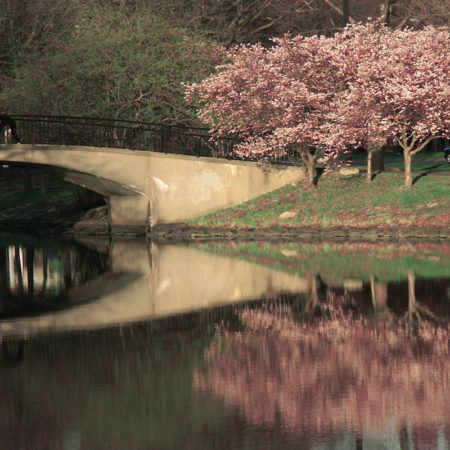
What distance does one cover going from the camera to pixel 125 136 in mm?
41719

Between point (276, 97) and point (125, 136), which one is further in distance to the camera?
point (125, 136)

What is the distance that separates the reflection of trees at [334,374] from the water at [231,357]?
0.08 ft

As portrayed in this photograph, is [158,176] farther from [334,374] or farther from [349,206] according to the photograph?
[334,374]

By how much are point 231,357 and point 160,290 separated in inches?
302

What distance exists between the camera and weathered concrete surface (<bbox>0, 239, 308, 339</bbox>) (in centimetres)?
1678

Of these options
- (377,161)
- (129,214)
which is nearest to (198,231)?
(129,214)

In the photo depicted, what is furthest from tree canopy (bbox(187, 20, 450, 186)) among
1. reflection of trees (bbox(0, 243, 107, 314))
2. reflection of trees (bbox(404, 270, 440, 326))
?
reflection of trees (bbox(404, 270, 440, 326))

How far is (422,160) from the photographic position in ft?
167

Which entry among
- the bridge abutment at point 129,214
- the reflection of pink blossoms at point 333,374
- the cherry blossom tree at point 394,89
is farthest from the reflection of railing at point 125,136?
the reflection of pink blossoms at point 333,374

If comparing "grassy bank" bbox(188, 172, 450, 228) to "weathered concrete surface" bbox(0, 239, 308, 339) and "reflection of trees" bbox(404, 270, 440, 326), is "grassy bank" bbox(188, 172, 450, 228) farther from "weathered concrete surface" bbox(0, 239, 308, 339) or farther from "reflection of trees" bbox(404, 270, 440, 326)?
"reflection of trees" bbox(404, 270, 440, 326)

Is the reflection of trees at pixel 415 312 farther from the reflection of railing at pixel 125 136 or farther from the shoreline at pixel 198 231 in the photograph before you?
the reflection of railing at pixel 125 136

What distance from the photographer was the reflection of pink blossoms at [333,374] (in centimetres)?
1001

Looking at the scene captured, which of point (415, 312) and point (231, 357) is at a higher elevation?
point (415, 312)

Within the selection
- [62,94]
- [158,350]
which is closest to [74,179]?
[62,94]
